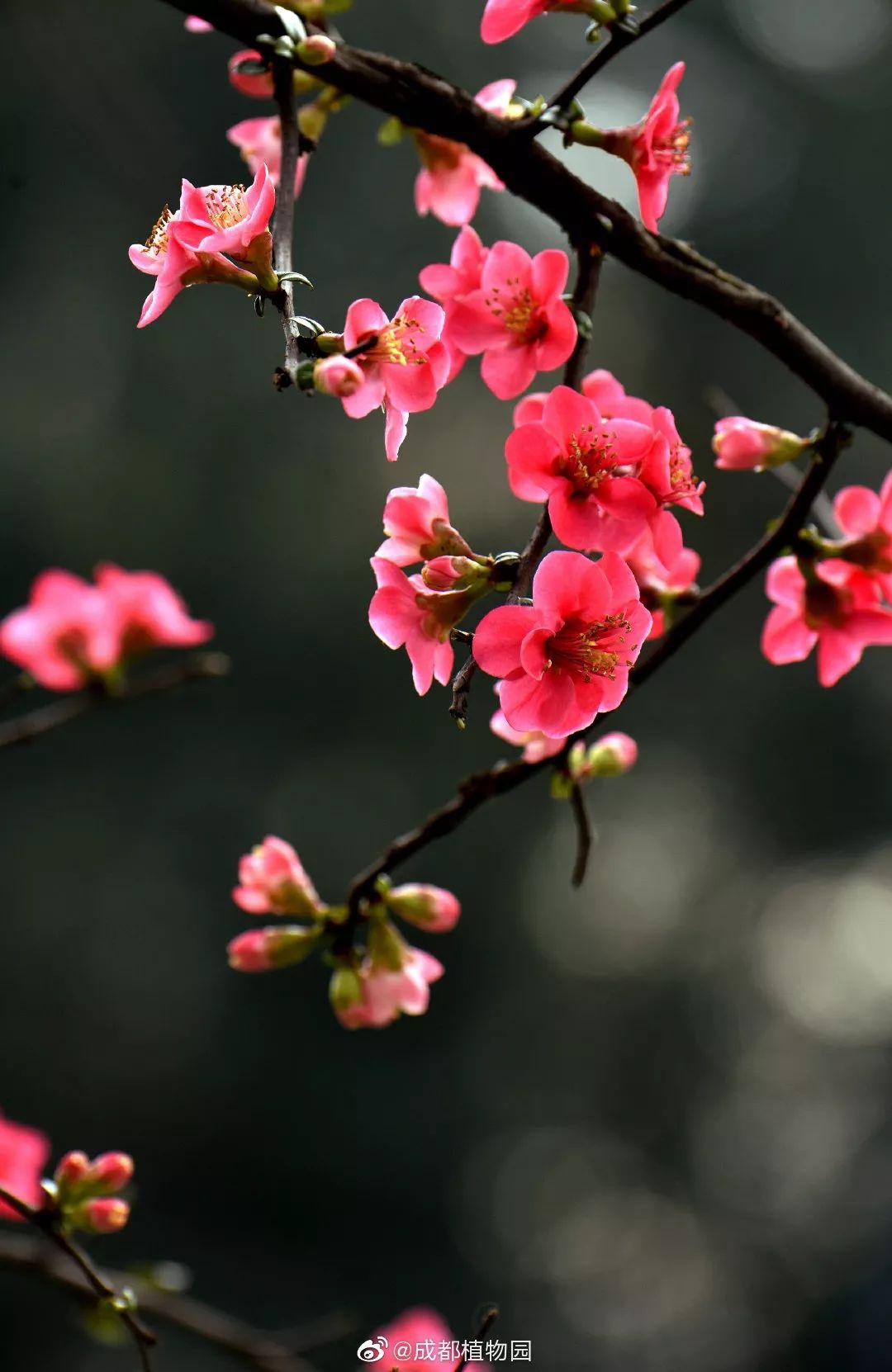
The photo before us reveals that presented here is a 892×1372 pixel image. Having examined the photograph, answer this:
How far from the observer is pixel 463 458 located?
18.5ft

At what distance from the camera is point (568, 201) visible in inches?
20.7

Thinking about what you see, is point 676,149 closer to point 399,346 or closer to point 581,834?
point 399,346

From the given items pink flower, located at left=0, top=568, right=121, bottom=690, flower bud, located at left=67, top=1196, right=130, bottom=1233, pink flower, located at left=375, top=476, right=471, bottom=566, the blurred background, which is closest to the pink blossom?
pink flower, located at left=375, top=476, right=471, bottom=566

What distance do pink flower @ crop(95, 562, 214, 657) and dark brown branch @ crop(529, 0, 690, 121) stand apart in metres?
0.81

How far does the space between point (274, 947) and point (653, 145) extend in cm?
46

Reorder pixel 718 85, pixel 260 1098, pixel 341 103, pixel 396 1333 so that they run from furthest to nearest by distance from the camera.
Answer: pixel 718 85 < pixel 260 1098 < pixel 396 1333 < pixel 341 103

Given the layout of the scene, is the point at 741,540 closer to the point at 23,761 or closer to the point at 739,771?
the point at 739,771

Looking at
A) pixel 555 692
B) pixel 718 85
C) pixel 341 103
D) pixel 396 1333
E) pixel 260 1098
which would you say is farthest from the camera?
pixel 718 85

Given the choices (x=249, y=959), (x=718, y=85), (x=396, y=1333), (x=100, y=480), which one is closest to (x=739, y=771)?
(x=100, y=480)

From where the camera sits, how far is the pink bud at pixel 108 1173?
26.3 inches

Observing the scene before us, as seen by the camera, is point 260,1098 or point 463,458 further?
point 463,458

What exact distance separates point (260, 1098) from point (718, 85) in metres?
5.69

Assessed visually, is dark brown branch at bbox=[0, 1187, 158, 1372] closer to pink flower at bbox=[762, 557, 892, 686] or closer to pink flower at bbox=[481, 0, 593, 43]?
pink flower at bbox=[762, 557, 892, 686]

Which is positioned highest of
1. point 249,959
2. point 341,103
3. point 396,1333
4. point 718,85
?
point 718,85
